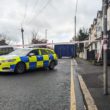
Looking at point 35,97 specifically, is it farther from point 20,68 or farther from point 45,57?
point 45,57

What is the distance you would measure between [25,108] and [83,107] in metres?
1.40

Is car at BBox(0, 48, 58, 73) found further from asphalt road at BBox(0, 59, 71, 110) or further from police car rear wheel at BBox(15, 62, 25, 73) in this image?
asphalt road at BBox(0, 59, 71, 110)

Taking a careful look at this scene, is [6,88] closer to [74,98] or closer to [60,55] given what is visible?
[74,98]

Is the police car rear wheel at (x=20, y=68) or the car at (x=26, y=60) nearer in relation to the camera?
the car at (x=26, y=60)

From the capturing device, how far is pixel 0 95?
29.7ft

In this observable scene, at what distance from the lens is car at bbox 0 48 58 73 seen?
1545 centimetres

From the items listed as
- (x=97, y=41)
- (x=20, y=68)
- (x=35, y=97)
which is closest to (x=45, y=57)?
(x=20, y=68)

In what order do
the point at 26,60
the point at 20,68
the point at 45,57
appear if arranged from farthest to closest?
the point at 45,57, the point at 26,60, the point at 20,68

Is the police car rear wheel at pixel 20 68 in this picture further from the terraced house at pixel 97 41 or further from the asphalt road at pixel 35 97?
the terraced house at pixel 97 41

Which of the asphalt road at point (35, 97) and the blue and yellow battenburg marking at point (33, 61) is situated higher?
the blue and yellow battenburg marking at point (33, 61)

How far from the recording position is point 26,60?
16281 mm

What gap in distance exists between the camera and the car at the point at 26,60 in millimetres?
15453

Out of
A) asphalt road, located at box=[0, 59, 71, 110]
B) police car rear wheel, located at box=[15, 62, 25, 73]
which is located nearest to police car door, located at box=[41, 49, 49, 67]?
police car rear wheel, located at box=[15, 62, 25, 73]

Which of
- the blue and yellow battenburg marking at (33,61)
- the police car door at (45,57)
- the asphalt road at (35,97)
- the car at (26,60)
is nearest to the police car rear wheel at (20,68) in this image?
the car at (26,60)
